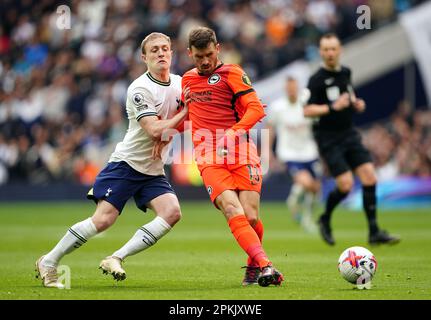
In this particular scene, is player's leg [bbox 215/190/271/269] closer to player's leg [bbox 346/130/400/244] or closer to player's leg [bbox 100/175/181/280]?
player's leg [bbox 100/175/181/280]

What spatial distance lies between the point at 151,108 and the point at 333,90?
16.8 feet

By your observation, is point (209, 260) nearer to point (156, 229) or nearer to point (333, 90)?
point (156, 229)

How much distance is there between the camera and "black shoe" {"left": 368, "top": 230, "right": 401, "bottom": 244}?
13.0m

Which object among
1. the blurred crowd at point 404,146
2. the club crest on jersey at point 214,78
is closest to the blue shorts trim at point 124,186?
the club crest on jersey at point 214,78

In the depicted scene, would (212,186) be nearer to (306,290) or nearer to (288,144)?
(306,290)

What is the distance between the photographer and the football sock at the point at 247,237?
28.8 feet

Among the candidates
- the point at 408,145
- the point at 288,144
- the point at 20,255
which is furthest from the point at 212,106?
the point at 408,145

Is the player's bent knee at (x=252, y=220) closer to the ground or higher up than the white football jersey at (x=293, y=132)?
closer to the ground

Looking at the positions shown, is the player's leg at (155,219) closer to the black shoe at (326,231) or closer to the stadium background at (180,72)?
the black shoe at (326,231)

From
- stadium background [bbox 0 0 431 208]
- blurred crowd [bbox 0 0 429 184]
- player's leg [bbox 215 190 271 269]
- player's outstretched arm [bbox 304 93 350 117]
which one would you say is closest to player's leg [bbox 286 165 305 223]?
player's outstretched arm [bbox 304 93 350 117]

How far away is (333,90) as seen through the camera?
1385cm

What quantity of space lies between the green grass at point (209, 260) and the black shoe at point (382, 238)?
0.53ft

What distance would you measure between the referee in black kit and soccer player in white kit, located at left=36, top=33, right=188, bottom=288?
4.46 meters

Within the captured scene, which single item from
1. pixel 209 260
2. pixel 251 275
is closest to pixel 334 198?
pixel 209 260
